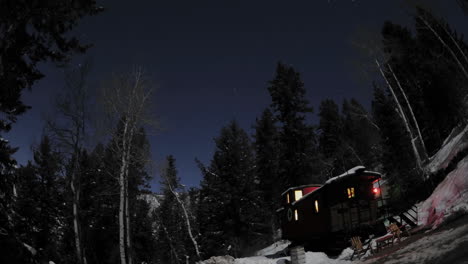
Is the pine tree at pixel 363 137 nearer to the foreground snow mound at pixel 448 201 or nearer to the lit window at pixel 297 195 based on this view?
the lit window at pixel 297 195

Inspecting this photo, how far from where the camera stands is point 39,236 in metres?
7.70

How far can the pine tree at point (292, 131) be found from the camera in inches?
1084

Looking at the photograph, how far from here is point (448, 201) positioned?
13.1m

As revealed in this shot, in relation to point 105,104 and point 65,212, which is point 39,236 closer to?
point 105,104

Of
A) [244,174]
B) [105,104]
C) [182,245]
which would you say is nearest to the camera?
[105,104]

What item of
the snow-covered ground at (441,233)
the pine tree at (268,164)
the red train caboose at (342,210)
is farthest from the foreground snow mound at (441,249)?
the pine tree at (268,164)

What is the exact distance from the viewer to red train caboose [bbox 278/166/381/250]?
17625 millimetres

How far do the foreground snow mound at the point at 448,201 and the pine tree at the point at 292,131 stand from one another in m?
11.7

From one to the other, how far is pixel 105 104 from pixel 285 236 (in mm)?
16224

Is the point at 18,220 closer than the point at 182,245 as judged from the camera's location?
Yes

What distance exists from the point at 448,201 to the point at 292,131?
1590cm

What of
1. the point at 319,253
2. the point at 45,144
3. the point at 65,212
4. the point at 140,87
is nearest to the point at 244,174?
the point at 319,253

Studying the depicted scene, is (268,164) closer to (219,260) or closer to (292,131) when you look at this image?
(292,131)

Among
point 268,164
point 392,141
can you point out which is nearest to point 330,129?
point 392,141
